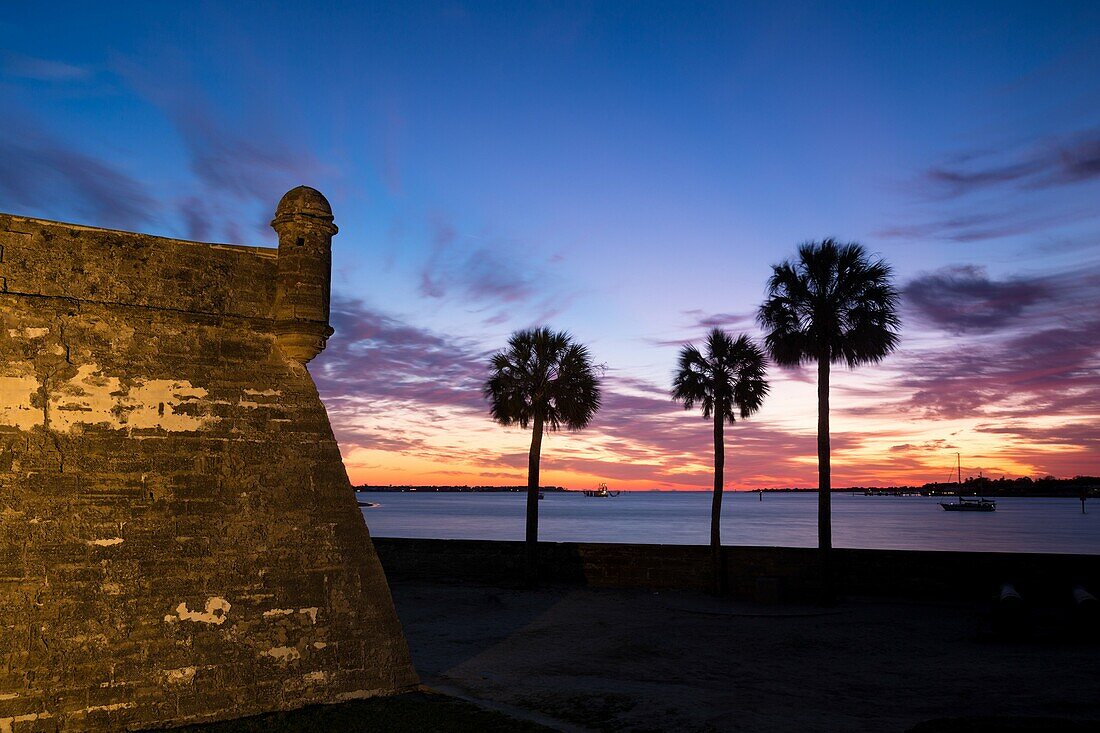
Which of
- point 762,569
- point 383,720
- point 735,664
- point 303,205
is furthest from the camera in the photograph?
point 762,569

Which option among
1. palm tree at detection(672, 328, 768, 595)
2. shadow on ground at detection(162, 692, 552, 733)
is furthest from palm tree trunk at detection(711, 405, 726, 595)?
shadow on ground at detection(162, 692, 552, 733)

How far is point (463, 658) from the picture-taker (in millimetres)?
14523

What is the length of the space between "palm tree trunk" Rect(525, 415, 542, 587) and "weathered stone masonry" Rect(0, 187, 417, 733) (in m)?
12.2

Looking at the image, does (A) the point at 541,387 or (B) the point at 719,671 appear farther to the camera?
(A) the point at 541,387

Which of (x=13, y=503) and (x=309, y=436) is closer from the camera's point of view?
(x=13, y=503)

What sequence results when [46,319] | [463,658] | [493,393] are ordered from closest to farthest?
[46,319]
[463,658]
[493,393]

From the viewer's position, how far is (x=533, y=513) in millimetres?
25125

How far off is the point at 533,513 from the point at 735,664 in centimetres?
1159

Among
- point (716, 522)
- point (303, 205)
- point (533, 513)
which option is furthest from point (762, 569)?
point (303, 205)

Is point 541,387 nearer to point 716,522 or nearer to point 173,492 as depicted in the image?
point 716,522

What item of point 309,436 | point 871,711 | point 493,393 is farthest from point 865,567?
point 309,436

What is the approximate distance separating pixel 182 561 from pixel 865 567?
1750 centimetres

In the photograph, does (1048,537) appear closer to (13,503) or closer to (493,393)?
(493,393)

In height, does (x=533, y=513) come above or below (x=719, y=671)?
above
